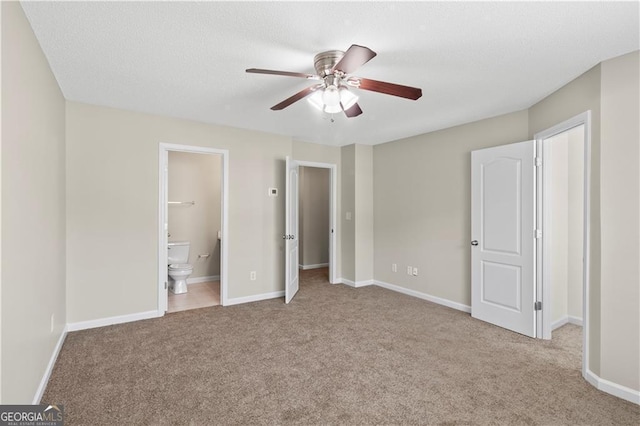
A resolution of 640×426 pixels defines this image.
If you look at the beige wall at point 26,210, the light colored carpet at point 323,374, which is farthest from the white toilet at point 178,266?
the beige wall at point 26,210

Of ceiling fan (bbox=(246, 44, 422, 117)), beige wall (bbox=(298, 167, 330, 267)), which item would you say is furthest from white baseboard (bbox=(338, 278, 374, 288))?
ceiling fan (bbox=(246, 44, 422, 117))

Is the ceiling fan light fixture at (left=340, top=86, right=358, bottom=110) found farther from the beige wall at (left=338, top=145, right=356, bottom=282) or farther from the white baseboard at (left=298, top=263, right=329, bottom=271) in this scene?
the white baseboard at (left=298, top=263, right=329, bottom=271)

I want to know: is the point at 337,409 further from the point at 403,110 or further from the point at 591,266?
the point at 403,110

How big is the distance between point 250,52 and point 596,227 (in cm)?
285

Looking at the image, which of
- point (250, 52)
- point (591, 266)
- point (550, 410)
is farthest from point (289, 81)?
point (550, 410)

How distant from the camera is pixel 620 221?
2293 millimetres

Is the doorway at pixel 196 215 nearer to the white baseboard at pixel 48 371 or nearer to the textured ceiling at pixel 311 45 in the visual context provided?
the white baseboard at pixel 48 371

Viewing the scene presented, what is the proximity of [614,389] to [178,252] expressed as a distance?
17.3ft

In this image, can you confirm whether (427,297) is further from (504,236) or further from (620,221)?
(620,221)

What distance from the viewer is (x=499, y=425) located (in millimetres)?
1966

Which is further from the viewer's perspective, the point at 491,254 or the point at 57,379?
the point at 491,254

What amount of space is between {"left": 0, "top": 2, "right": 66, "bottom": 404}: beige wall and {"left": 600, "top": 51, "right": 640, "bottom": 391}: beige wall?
3671 millimetres

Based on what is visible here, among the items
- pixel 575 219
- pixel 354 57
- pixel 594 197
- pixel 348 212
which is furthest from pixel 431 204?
pixel 354 57

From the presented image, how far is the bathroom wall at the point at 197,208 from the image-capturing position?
17.7 feet
